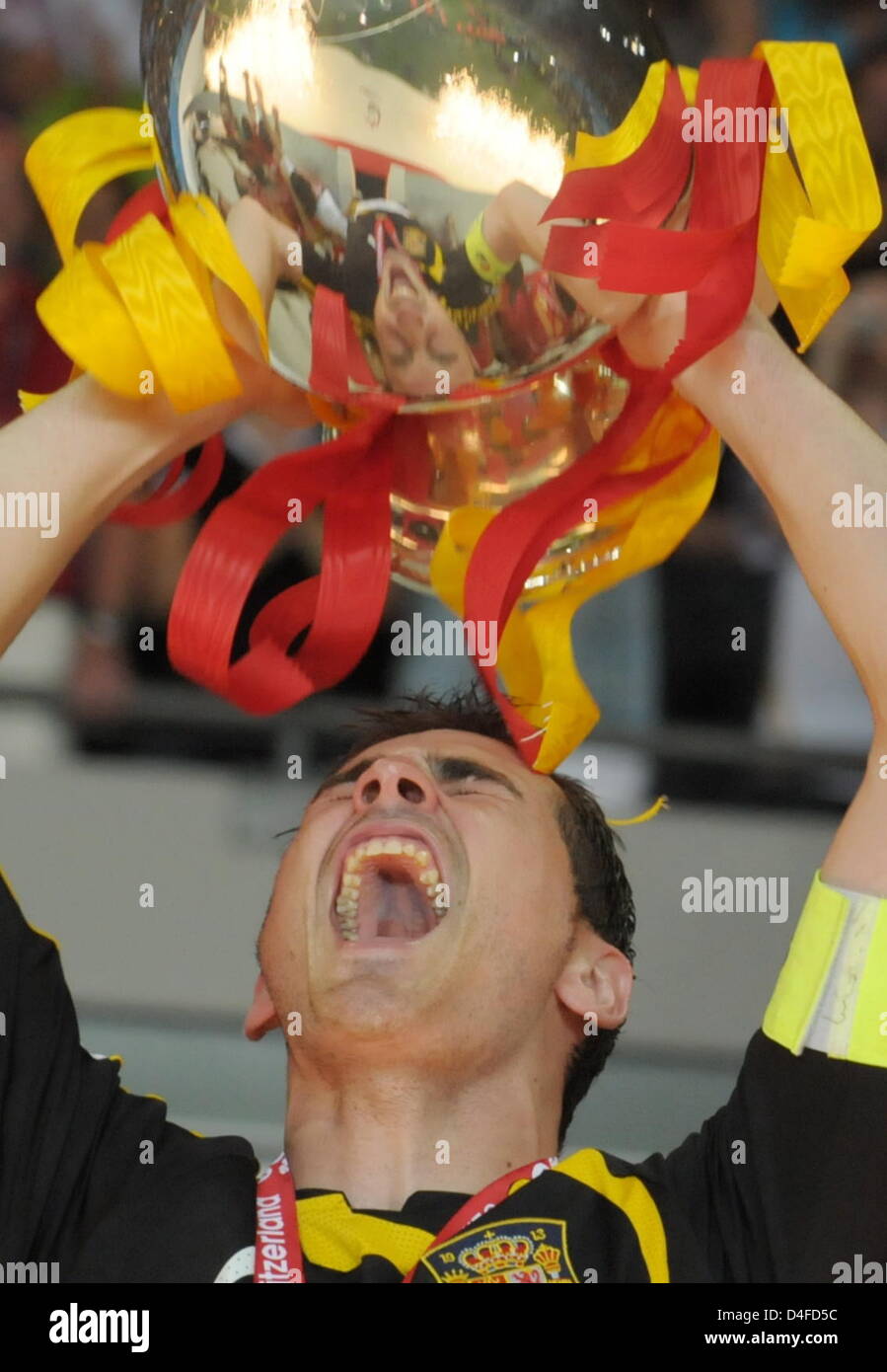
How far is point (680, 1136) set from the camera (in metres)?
2.29

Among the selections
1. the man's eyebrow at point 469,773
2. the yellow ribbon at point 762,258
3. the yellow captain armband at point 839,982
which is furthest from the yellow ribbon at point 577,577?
the yellow captain armband at point 839,982

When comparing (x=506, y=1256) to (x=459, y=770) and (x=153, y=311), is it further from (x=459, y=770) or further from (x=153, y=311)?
(x=153, y=311)

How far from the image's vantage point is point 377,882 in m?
1.63

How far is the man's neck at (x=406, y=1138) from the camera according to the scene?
4.84 feet

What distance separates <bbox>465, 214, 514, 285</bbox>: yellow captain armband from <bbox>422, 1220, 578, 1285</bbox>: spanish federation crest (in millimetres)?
625

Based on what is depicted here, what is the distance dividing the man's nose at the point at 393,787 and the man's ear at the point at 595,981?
167 millimetres

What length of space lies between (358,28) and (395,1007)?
682 mm

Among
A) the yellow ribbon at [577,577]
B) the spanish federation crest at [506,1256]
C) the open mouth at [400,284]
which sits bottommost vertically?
the spanish federation crest at [506,1256]

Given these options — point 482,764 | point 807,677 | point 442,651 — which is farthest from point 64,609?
point 482,764

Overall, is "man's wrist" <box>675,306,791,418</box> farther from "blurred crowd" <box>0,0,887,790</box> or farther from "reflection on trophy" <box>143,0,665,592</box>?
"blurred crowd" <box>0,0,887,790</box>

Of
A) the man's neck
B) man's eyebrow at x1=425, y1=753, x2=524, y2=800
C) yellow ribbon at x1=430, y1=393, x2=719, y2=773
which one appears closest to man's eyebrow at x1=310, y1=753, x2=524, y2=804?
man's eyebrow at x1=425, y1=753, x2=524, y2=800

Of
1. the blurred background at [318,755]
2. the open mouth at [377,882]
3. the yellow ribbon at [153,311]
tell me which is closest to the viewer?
the yellow ribbon at [153,311]

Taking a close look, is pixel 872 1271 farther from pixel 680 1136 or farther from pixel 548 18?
pixel 680 1136

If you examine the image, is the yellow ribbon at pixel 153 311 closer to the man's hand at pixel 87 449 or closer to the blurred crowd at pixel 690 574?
the man's hand at pixel 87 449
